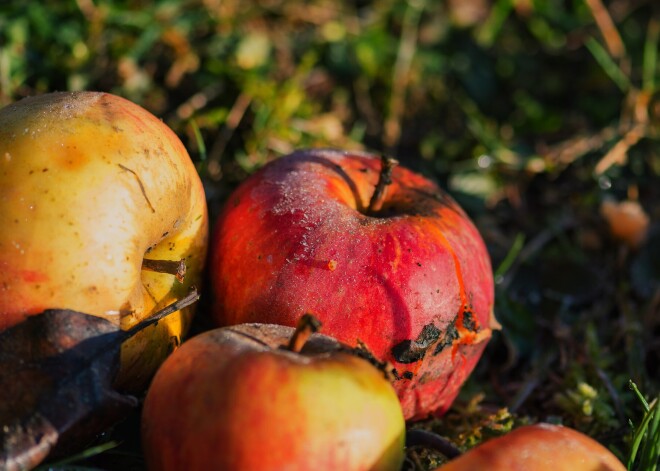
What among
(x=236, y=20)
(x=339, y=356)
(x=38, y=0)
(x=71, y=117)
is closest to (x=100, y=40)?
(x=38, y=0)

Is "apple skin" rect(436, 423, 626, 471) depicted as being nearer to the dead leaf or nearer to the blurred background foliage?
the blurred background foliage

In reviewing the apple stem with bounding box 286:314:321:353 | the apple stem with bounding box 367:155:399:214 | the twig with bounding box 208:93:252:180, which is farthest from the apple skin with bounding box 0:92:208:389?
the twig with bounding box 208:93:252:180

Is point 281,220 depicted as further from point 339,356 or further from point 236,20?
point 236,20

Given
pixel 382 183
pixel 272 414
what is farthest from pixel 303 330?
pixel 382 183

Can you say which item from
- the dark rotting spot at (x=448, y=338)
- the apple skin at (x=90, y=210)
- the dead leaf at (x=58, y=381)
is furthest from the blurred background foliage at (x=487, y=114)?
the dead leaf at (x=58, y=381)

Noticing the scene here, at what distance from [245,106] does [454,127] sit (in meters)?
→ 1.20

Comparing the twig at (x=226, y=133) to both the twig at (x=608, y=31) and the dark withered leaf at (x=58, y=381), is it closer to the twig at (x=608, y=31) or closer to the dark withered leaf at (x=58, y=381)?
the dark withered leaf at (x=58, y=381)

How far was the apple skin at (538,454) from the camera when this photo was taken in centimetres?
148

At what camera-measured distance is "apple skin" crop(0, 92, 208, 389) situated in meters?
1.59

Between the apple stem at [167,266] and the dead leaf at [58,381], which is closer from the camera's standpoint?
the dead leaf at [58,381]

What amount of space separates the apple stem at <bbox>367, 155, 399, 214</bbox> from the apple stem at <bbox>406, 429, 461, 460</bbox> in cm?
73

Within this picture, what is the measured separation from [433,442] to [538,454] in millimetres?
260

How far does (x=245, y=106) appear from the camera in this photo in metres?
3.16

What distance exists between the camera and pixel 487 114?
12.5 ft
